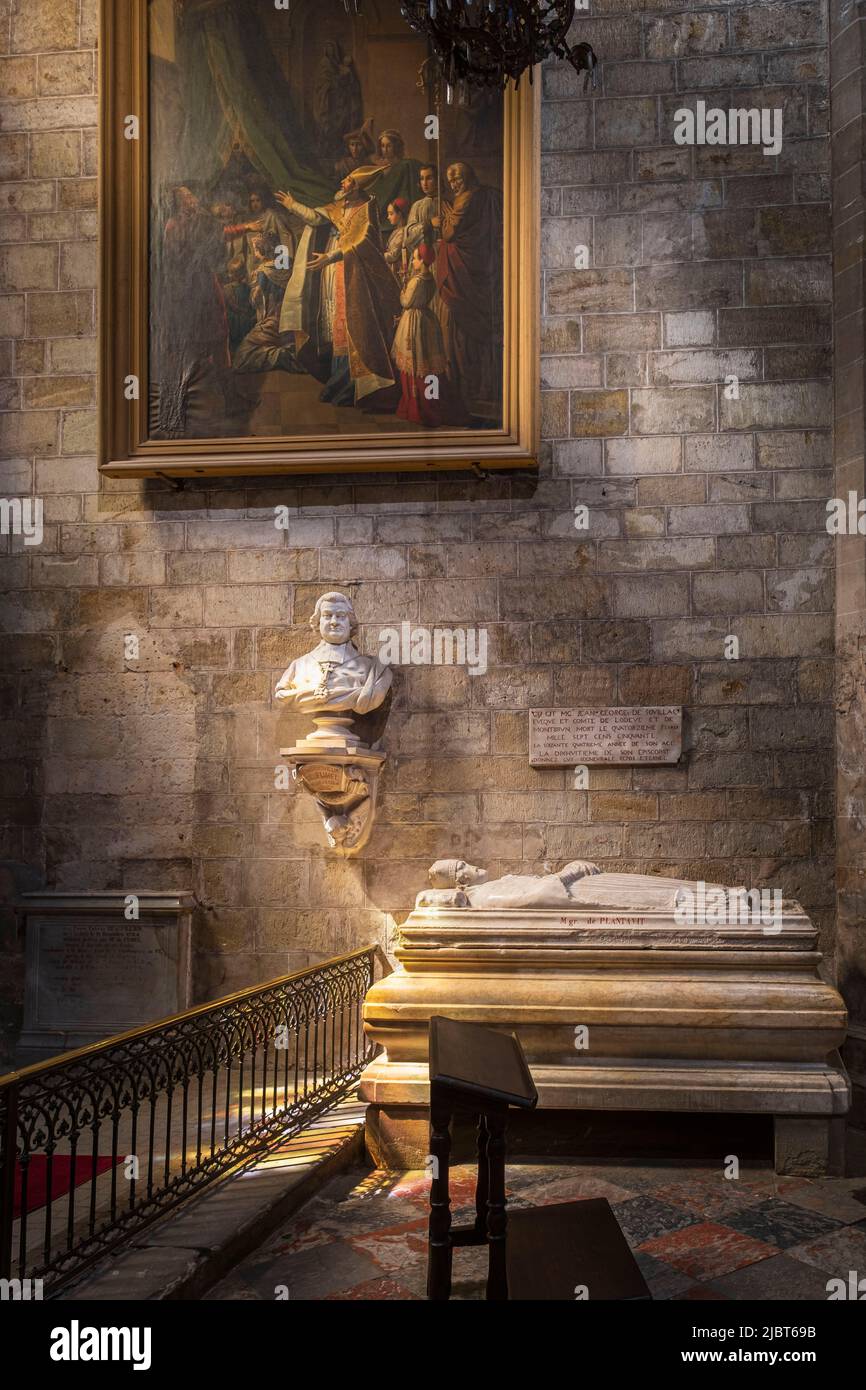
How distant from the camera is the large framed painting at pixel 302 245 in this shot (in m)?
5.77

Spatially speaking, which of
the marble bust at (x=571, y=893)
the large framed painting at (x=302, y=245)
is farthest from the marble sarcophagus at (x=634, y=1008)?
the large framed painting at (x=302, y=245)

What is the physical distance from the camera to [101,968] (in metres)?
5.73

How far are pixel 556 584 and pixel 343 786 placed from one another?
1453 mm

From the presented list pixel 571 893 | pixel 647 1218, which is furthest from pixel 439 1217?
pixel 571 893

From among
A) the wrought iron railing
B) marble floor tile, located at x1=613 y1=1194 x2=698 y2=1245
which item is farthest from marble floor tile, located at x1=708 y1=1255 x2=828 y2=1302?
the wrought iron railing

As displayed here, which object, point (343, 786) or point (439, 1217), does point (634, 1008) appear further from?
point (343, 786)

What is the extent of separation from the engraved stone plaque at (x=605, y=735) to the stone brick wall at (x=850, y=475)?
802 mm

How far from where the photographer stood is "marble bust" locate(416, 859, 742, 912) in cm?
442

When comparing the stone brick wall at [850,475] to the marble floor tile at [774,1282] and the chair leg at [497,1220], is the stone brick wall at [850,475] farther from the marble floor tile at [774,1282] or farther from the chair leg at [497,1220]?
the chair leg at [497,1220]

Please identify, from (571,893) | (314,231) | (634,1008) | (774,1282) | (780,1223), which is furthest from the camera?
(314,231)

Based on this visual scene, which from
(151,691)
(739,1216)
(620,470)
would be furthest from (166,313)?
(739,1216)

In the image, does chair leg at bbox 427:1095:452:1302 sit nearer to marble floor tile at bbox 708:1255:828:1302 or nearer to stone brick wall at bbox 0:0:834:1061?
marble floor tile at bbox 708:1255:828:1302

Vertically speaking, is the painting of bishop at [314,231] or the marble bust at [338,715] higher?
the painting of bishop at [314,231]

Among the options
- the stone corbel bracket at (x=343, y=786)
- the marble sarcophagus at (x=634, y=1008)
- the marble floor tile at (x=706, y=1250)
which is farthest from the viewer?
the stone corbel bracket at (x=343, y=786)
